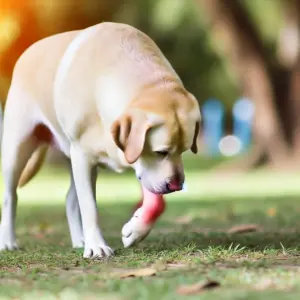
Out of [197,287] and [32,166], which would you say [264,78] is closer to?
[32,166]

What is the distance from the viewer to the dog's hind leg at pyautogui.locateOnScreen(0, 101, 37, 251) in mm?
5922

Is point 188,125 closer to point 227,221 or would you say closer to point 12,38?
point 227,221

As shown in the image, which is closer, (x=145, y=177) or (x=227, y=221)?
(x=145, y=177)

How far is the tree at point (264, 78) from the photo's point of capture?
49.4 feet

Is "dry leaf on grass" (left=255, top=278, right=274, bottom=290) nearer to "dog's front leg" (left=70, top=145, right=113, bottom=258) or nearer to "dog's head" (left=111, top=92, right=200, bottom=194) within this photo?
"dog's head" (left=111, top=92, right=200, bottom=194)

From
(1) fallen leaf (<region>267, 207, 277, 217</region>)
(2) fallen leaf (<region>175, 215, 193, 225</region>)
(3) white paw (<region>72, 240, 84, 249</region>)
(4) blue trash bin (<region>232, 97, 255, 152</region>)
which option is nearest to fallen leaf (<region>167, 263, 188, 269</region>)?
(3) white paw (<region>72, 240, 84, 249</region>)

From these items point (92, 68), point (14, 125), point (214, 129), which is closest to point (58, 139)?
point (14, 125)

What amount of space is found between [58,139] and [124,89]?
947 millimetres

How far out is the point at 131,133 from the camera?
475cm

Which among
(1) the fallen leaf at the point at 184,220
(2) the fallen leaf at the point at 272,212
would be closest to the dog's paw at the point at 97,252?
(1) the fallen leaf at the point at 184,220

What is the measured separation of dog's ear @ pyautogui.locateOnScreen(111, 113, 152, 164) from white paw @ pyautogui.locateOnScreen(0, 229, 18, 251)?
1.46 metres

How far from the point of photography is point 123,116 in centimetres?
477

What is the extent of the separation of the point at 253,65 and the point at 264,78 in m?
0.30

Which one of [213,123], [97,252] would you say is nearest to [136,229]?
[97,252]
